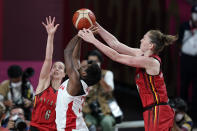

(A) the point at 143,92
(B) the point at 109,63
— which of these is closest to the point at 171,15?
(B) the point at 109,63

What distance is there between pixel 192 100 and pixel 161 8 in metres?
2.35

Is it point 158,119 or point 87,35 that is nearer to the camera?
point 87,35

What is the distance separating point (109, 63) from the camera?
34.9 feet

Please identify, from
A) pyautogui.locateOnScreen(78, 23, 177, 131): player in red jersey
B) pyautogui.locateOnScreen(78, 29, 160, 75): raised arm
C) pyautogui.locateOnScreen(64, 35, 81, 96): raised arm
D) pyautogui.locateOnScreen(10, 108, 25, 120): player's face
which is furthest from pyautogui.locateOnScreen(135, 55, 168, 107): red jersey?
pyautogui.locateOnScreen(10, 108, 25, 120): player's face

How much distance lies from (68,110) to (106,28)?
554 cm

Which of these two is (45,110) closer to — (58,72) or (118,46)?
(58,72)

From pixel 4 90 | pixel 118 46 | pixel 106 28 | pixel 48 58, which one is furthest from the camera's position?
pixel 106 28

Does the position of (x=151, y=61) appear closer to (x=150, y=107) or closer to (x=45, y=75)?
(x=150, y=107)

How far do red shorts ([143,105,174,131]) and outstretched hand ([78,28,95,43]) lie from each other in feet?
3.61

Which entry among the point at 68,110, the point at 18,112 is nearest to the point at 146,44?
the point at 68,110

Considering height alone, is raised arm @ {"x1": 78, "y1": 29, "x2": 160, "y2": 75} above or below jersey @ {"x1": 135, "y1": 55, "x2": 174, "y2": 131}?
above

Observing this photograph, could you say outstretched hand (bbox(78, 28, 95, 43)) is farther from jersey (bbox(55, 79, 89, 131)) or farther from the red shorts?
the red shorts

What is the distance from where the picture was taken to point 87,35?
4.82 metres

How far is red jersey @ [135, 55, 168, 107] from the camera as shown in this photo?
16.2ft
